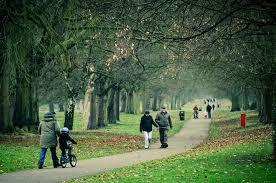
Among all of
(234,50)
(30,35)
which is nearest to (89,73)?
(234,50)

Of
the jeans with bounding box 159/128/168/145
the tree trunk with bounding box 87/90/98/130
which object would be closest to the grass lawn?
the jeans with bounding box 159/128/168/145

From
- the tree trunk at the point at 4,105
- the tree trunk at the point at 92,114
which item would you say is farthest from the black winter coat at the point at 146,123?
the tree trunk at the point at 92,114

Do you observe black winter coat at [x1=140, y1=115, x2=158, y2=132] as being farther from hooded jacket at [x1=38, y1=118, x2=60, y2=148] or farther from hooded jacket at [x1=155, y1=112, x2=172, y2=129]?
hooded jacket at [x1=38, y1=118, x2=60, y2=148]

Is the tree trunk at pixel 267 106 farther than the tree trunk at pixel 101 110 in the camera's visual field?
No

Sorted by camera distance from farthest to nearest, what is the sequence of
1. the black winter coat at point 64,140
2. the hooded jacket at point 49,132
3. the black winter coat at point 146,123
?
the black winter coat at point 146,123
the hooded jacket at point 49,132
the black winter coat at point 64,140

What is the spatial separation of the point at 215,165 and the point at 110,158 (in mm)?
6037

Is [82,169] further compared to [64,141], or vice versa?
[64,141]

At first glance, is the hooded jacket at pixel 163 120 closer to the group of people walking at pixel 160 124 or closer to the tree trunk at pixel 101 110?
the group of people walking at pixel 160 124

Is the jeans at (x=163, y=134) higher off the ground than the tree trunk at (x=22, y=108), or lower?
lower

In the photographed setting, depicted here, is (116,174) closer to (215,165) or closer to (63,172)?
(63,172)

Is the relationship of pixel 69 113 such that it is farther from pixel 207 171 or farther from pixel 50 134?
pixel 207 171

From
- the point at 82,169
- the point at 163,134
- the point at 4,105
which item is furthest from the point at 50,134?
the point at 4,105

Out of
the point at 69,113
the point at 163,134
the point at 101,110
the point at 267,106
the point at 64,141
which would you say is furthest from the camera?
the point at 101,110

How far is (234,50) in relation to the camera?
30.2 meters
